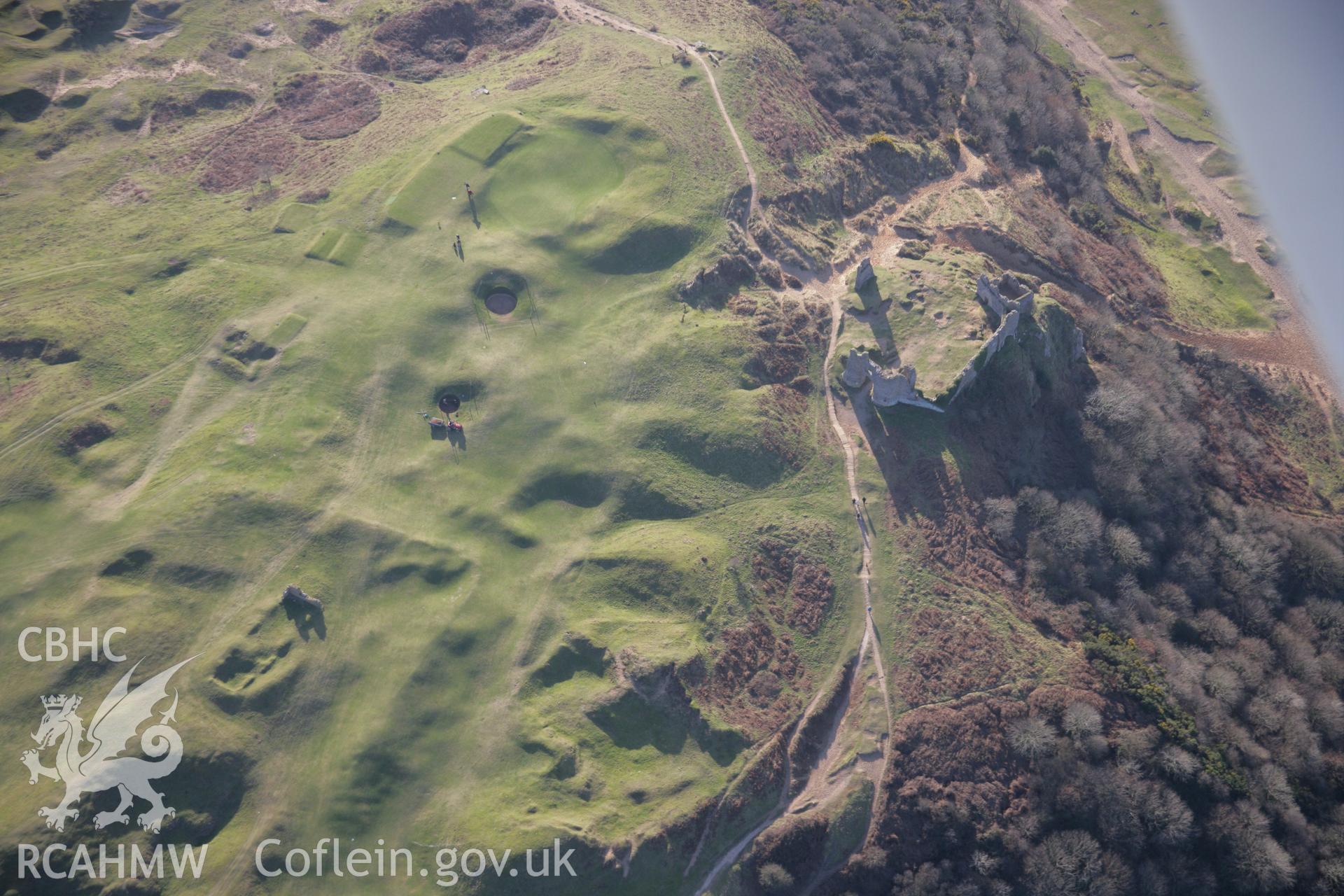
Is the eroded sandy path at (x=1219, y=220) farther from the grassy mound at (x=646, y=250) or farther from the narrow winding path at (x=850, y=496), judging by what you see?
the grassy mound at (x=646, y=250)

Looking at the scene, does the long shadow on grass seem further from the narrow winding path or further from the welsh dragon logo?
the narrow winding path

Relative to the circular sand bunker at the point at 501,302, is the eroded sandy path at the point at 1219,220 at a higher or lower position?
higher

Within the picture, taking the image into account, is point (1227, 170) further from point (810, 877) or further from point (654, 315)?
point (810, 877)

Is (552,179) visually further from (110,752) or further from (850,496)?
(110,752)

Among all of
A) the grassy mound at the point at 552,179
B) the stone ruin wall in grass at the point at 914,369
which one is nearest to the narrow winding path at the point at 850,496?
the stone ruin wall in grass at the point at 914,369

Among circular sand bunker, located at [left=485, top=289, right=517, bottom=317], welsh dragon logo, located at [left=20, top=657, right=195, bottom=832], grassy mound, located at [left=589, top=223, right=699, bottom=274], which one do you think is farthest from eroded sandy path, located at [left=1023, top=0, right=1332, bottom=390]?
welsh dragon logo, located at [left=20, top=657, right=195, bottom=832]

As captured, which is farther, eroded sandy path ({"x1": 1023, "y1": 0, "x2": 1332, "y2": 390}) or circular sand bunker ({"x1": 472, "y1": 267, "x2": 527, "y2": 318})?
eroded sandy path ({"x1": 1023, "y1": 0, "x2": 1332, "y2": 390})

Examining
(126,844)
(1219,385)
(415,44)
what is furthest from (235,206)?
(1219,385)
